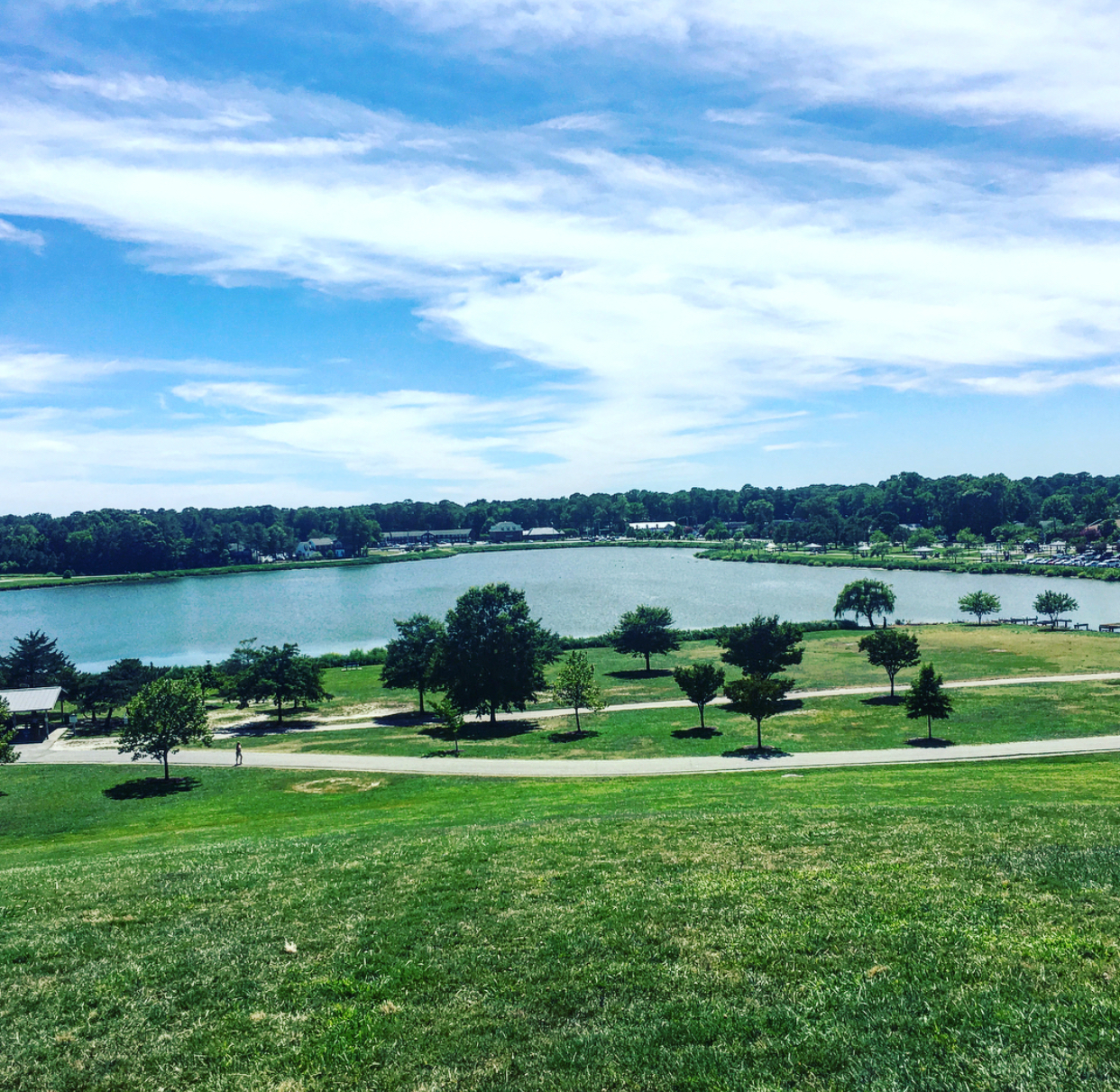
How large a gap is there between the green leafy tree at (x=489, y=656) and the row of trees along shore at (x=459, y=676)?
6 centimetres

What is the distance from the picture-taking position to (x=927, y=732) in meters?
37.8

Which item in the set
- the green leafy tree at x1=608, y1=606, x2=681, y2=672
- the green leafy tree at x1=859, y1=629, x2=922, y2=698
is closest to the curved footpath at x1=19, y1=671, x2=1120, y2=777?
the green leafy tree at x1=859, y1=629, x2=922, y2=698

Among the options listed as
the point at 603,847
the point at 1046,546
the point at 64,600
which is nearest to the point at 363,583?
the point at 64,600

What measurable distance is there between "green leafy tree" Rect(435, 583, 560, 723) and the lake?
39.5 m

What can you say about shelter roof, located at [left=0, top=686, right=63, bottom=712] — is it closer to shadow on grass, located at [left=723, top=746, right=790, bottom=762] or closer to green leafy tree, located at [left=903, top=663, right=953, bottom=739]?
shadow on grass, located at [left=723, top=746, right=790, bottom=762]

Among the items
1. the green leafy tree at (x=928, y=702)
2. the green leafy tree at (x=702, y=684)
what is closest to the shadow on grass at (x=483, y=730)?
the green leafy tree at (x=702, y=684)

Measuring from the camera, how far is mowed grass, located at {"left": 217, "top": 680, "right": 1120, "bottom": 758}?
36938 millimetres

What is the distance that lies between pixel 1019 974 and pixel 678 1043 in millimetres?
4246

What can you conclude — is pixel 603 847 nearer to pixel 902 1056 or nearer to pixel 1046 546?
pixel 902 1056

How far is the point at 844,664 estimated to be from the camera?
203ft

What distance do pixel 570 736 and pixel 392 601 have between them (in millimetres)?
86679

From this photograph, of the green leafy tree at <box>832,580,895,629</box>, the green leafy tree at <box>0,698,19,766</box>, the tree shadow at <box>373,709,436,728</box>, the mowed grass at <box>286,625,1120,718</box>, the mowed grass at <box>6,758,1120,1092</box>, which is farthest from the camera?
the green leafy tree at <box>832,580,895,629</box>

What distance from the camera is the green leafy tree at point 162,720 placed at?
34.2m

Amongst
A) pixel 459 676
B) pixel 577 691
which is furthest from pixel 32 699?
pixel 577 691
